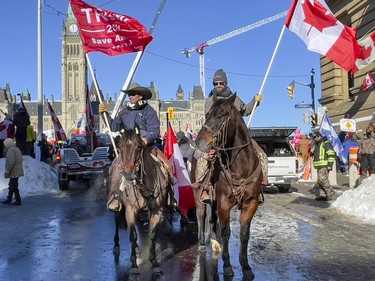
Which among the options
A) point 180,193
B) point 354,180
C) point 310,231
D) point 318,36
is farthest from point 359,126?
point 180,193

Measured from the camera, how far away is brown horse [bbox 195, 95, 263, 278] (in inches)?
251

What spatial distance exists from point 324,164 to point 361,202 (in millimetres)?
3549

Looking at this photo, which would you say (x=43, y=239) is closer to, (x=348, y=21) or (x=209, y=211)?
(x=209, y=211)

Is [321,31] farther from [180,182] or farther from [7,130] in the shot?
[7,130]

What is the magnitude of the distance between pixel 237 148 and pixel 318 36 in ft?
20.9

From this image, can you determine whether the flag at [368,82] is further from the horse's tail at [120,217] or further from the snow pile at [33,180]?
the horse's tail at [120,217]

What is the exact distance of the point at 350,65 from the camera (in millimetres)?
12766

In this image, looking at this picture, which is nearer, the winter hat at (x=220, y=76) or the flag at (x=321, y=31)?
the winter hat at (x=220, y=76)

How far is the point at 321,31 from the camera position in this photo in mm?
11719

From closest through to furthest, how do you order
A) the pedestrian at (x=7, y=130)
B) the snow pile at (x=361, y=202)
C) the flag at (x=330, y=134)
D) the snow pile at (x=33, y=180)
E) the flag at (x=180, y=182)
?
the flag at (x=180, y=182) → the snow pile at (x=361, y=202) → the snow pile at (x=33, y=180) → the flag at (x=330, y=134) → the pedestrian at (x=7, y=130)

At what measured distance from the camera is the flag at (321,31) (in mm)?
11188

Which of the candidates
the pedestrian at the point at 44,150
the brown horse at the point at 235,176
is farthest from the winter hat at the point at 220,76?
the pedestrian at the point at 44,150

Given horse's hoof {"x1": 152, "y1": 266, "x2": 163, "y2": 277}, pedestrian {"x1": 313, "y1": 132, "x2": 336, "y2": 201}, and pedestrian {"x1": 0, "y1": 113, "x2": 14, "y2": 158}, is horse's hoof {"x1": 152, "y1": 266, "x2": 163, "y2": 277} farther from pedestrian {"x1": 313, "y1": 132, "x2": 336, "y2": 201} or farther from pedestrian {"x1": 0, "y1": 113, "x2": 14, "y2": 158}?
pedestrian {"x1": 0, "y1": 113, "x2": 14, "y2": 158}

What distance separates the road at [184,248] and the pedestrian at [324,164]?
192 cm
